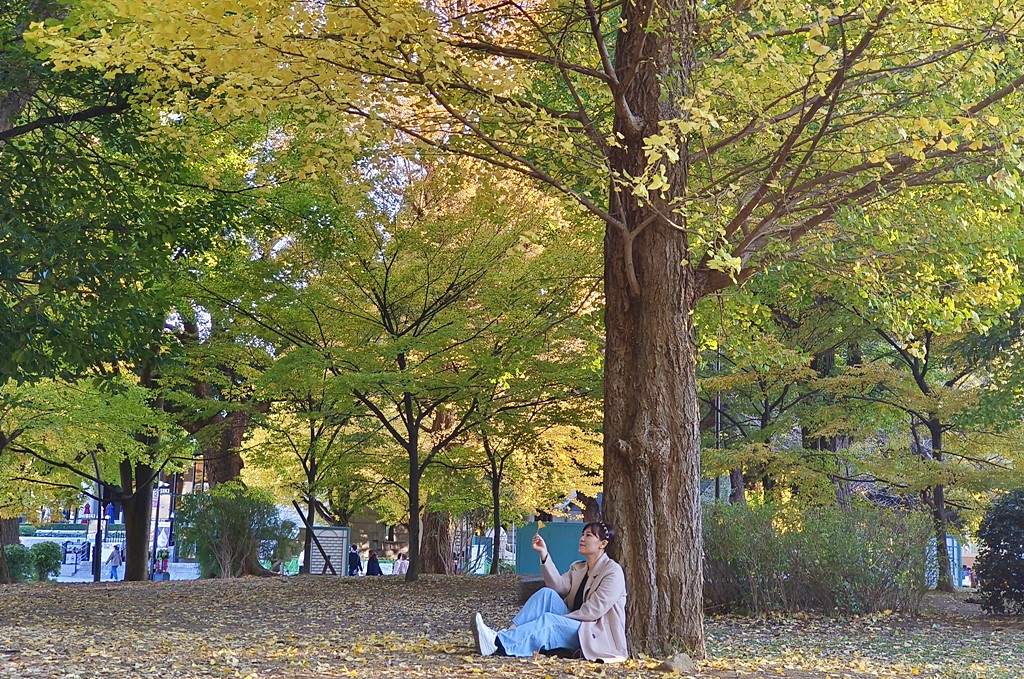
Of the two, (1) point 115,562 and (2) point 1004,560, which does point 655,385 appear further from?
(1) point 115,562

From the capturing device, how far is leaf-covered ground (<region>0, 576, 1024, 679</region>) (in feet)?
21.4

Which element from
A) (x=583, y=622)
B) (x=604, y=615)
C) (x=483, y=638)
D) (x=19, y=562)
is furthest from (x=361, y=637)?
(x=19, y=562)

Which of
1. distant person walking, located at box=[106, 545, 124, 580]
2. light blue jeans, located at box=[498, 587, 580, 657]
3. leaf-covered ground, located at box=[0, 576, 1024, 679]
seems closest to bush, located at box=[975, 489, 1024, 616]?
leaf-covered ground, located at box=[0, 576, 1024, 679]

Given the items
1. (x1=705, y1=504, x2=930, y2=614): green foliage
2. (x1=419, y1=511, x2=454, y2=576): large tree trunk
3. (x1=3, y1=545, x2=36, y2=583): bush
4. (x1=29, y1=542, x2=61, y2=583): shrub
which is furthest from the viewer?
(x1=29, y1=542, x2=61, y2=583): shrub

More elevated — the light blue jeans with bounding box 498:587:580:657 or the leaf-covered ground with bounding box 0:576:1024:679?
the light blue jeans with bounding box 498:587:580:657

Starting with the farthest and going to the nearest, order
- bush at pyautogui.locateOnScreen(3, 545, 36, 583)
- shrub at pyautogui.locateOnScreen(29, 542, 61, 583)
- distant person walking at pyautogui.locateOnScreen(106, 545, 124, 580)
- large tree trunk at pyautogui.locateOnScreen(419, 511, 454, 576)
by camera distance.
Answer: distant person walking at pyautogui.locateOnScreen(106, 545, 124, 580) → shrub at pyautogui.locateOnScreen(29, 542, 61, 583) → large tree trunk at pyautogui.locateOnScreen(419, 511, 454, 576) → bush at pyautogui.locateOnScreen(3, 545, 36, 583)

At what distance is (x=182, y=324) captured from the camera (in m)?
22.0

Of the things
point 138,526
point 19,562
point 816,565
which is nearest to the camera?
point 816,565

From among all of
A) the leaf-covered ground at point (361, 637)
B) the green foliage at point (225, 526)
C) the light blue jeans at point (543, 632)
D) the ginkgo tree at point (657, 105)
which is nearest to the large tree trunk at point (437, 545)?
the green foliage at point (225, 526)

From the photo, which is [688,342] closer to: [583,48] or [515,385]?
[583,48]

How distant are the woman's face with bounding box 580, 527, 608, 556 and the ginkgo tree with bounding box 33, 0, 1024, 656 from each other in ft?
0.98

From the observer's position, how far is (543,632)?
696 centimetres

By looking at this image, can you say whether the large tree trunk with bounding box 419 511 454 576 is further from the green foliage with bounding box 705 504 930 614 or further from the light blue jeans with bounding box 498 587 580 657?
the light blue jeans with bounding box 498 587 580 657

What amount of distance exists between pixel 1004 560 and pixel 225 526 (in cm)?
1371
